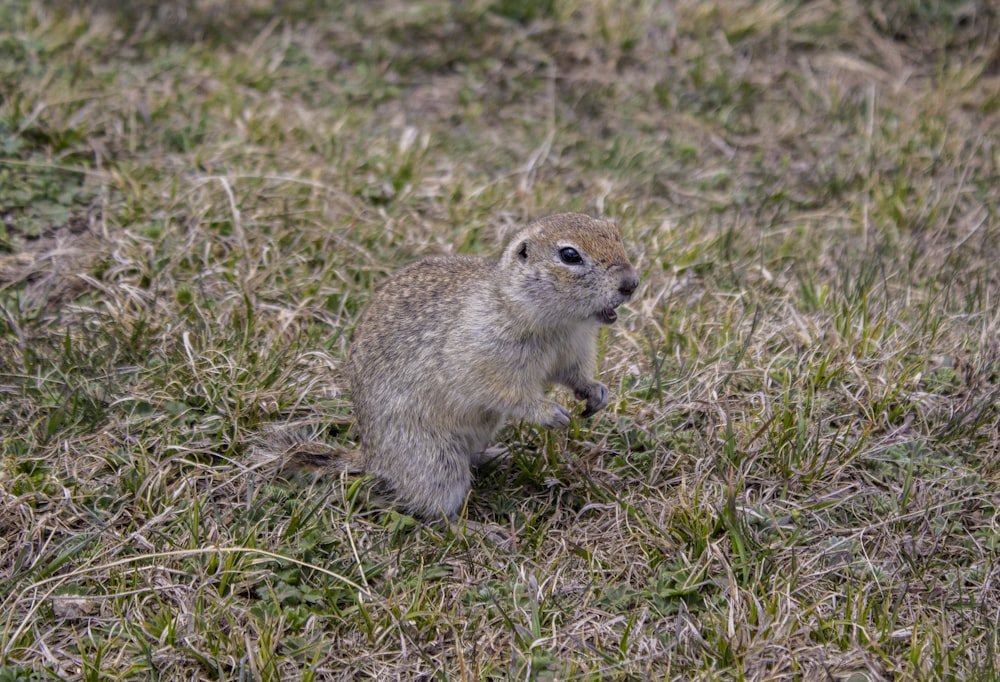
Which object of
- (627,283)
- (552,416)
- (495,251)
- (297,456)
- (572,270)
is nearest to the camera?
(627,283)

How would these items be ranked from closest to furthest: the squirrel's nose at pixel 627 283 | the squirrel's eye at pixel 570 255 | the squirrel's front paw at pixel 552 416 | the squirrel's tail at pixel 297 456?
the squirrel's nose at pixel 627 283 < the squirrel's eye at pixel 570 255 < the squirrel's front paw at pixel 552 416 < the squirrel's tail at pixel 297 456

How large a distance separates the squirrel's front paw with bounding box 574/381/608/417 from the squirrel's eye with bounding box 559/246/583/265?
66 cm

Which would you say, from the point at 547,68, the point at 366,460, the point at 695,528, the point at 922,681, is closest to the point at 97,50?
the point at 547,68

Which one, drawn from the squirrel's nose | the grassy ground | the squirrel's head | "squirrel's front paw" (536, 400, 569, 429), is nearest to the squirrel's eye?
the squirrel's head

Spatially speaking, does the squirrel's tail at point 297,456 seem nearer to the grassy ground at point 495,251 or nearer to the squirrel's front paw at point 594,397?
the grassy ground at point 495,251

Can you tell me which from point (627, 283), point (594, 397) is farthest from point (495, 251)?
point (627, 283)

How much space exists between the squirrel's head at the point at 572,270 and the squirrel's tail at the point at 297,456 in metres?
1.10

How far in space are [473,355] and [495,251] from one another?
173 cm

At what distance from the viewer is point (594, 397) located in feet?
15.0

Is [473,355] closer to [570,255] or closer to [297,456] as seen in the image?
[570,255]

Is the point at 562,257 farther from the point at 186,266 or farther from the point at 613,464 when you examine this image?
the point at 186,266

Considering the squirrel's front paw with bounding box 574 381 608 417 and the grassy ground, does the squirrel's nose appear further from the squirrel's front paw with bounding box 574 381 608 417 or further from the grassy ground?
the grassy ground

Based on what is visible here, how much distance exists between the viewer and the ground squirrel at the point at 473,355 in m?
4.23

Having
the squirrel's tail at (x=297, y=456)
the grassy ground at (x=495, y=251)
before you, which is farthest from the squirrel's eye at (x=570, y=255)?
the squirrel's tail at (x=297, y=456)
